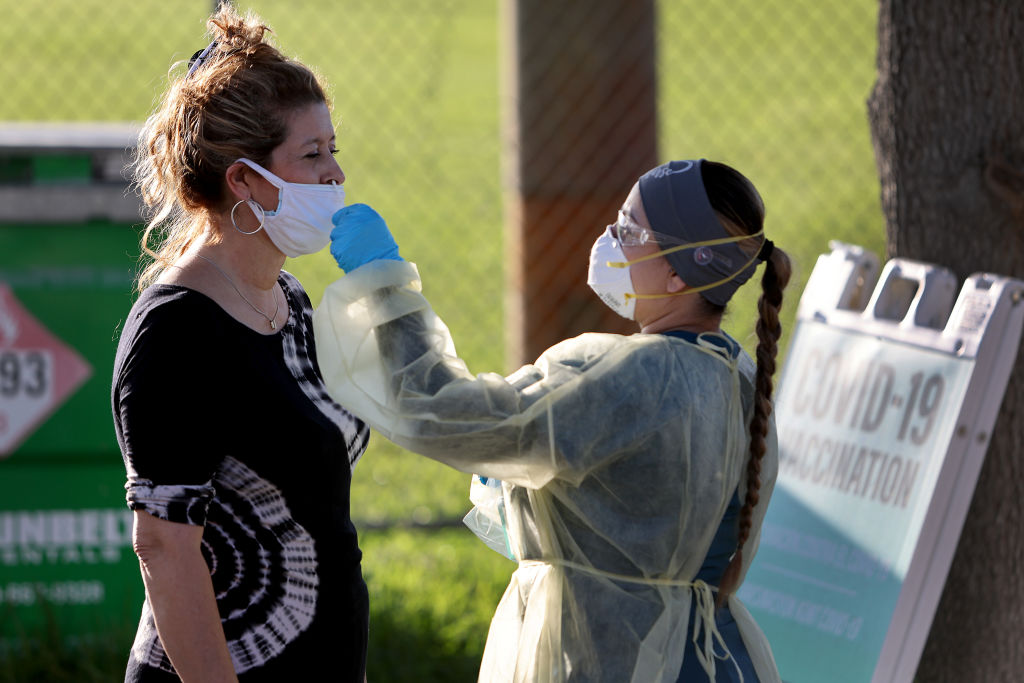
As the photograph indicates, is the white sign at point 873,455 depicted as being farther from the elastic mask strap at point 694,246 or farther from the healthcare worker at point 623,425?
the elastic mask strap at point 694,246

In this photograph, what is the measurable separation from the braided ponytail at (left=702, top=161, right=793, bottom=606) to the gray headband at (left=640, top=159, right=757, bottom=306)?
25 mm

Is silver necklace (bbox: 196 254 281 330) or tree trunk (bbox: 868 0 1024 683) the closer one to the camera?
silver necklace (bbox: 196 254 281 330)

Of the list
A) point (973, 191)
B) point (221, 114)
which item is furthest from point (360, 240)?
point (973, 191)

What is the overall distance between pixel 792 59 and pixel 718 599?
639 inches

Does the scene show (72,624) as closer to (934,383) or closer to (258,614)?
(258,614)

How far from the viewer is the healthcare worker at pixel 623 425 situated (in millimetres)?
1860

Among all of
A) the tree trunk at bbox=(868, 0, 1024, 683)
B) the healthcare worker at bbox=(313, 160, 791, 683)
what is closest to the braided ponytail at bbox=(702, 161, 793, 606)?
the healthcare worker at bbox=(313, 160, 791, 683)

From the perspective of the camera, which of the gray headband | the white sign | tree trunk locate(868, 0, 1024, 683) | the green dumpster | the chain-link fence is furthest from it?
the chain-link fence

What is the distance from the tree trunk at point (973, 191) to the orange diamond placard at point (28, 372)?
2.49 metres

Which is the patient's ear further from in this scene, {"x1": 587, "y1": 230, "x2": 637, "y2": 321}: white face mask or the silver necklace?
the silver necklace

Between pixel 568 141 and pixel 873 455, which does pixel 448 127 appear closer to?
pixel 568 141

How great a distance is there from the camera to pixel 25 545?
3.69m

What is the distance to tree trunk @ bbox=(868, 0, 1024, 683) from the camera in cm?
315

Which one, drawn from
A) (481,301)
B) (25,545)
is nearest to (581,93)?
(25,545)
